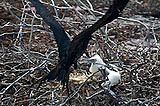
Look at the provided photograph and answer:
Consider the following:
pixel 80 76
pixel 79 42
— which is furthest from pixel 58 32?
pixel 80 76

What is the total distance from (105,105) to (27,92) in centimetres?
44

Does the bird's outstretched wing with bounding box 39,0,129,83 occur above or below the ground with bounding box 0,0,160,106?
above

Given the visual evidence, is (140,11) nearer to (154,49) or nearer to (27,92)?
(154,49)

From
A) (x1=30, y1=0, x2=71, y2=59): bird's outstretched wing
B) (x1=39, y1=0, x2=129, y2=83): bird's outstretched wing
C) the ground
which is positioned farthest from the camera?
the ground

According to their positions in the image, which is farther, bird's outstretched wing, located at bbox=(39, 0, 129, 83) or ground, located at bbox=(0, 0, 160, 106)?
ground, located at bbox=(0, 0, 160, 106)

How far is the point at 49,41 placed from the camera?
8.43 feet

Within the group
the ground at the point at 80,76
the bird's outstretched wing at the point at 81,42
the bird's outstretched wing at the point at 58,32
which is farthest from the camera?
the ground at the point at 80,76

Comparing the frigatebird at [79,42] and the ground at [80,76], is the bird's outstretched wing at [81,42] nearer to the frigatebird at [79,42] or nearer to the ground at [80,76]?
the frigatebird at [79,42]

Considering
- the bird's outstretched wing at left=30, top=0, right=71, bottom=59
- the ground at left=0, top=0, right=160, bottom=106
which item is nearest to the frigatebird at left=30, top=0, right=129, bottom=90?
the bird's outstretched wing at left=30, top=0, right=71, bottom=59

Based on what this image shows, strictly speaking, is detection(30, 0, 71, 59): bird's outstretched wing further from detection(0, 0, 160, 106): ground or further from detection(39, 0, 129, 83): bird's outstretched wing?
detection(0, 0, 160, 106): ground

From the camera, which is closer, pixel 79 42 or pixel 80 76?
pixel 79 42

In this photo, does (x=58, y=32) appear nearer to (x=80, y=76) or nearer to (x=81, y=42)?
(x=81, y=42)

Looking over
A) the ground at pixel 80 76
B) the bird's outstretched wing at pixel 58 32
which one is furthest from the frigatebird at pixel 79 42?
the ground at pixel 80 76

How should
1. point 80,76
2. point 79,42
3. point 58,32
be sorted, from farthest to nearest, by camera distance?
point 80,76 → point 58,32 → point 79,42
